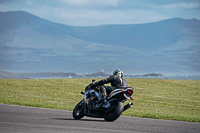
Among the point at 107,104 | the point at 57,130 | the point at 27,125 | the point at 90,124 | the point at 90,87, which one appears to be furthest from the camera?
the point at 90,87

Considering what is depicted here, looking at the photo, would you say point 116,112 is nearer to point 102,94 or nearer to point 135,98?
point 102,94

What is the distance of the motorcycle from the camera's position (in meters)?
13.1

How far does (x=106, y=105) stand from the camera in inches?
522

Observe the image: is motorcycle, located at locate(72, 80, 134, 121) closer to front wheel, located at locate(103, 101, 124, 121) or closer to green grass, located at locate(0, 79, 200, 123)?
front wheel, located at locate(103, 101, 124, 121)

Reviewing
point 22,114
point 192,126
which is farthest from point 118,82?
point 22,114

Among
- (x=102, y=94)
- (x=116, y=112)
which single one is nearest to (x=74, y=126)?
(x=116, y=112)

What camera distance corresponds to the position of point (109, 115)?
1325cm

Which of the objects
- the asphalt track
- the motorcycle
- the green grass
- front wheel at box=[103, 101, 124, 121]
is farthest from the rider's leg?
the green grass

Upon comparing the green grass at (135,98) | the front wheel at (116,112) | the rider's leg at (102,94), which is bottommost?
the green grass at (135,98)

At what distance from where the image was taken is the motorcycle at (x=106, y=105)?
42.8ft

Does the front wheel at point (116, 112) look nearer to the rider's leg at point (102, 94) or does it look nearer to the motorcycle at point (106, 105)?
the motorcycle at point (106, 105)

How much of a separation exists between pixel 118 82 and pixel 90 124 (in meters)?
2.01

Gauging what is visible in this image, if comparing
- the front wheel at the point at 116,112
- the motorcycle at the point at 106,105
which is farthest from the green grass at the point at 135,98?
the front wheel at the point at 116,112

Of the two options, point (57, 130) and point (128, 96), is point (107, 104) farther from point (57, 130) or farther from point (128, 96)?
point (57, 130)
